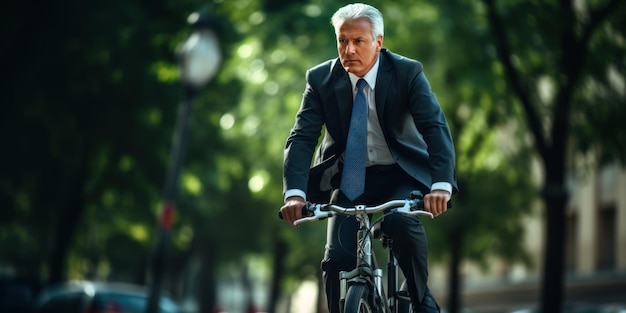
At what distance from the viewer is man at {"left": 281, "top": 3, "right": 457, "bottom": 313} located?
520 centimetres

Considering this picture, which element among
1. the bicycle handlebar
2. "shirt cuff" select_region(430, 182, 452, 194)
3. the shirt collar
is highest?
the shirt collar

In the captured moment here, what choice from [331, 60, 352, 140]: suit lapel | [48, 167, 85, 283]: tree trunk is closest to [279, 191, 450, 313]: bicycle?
[331, 60, 352, 140]: suit lapel

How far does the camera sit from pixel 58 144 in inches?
882

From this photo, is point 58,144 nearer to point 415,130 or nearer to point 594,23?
point 594,23

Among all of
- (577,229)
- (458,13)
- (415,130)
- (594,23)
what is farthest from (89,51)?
A: (577,229)

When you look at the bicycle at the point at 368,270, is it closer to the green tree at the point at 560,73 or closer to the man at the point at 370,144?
the man at the point at 370,144

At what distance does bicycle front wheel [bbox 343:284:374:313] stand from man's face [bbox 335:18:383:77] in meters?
0.97

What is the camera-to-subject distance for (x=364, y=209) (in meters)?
5.18

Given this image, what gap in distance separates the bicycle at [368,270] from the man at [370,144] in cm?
8

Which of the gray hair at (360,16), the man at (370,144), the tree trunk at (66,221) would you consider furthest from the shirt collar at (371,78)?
the tree trunk at (66,221)

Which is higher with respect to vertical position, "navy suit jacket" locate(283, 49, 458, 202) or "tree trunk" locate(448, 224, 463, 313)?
"tree trunk" locate(448, 224, 463, 313)

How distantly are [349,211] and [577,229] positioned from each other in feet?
114

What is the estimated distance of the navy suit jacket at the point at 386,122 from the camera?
5.26 m

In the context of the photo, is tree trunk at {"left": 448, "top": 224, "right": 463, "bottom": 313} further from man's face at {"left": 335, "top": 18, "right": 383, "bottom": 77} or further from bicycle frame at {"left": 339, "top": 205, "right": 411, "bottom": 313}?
man's face at {"left": 335, "top": 18, "right": 383, "bottom": 77}
